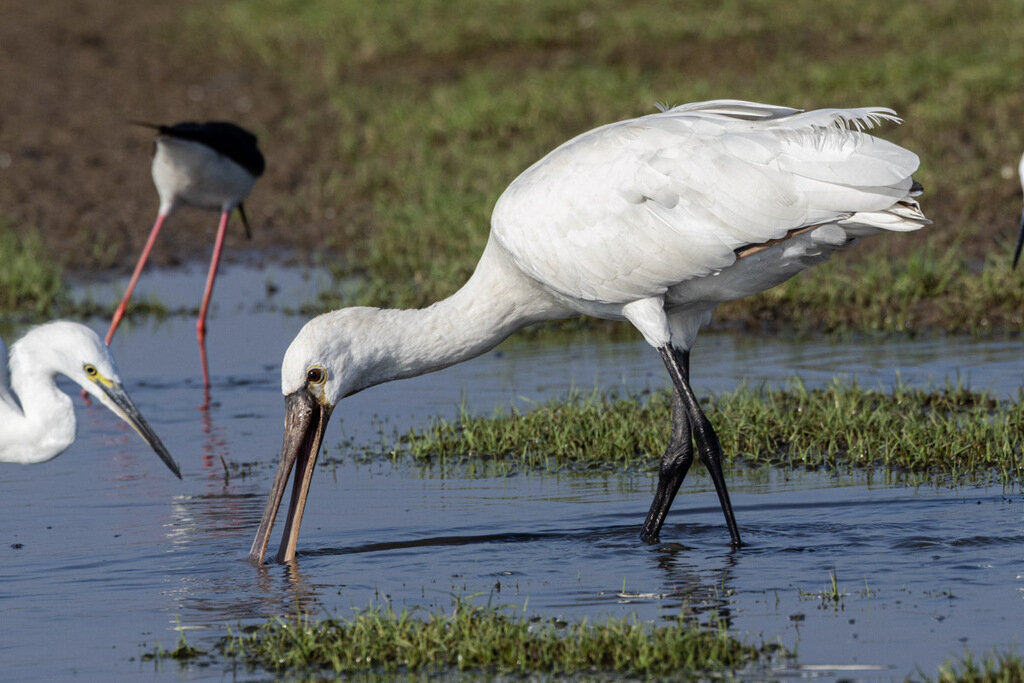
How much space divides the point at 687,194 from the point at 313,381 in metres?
1.47

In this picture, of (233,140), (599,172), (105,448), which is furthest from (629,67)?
(599,172)

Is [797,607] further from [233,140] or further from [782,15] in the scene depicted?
[782,15]

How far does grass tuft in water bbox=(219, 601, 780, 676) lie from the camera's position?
4582mm

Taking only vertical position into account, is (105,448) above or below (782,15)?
below

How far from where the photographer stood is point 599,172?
604 centimetres

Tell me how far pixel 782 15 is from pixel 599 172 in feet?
37.5

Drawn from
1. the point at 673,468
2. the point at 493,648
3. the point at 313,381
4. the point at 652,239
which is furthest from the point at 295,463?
the point at 493,648

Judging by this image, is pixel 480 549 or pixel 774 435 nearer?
pixel 480 549

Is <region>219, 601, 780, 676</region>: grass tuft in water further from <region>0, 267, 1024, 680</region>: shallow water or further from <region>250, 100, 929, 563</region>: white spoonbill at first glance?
<region>250, 100, 929, 563</region>: white spoonbill

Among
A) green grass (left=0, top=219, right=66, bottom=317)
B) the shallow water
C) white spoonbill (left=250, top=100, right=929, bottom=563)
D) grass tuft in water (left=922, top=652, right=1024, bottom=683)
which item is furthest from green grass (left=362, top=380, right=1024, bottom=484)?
green grass (left=0, top=219, right=66, bottom=317)

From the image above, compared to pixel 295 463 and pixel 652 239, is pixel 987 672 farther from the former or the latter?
pixel 295 463

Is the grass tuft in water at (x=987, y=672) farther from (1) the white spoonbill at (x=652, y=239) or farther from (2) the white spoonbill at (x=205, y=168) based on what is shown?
(2) the white spoonbill at (x=205, y=168)

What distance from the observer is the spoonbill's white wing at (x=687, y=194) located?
576 centimetres

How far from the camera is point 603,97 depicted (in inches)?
562
